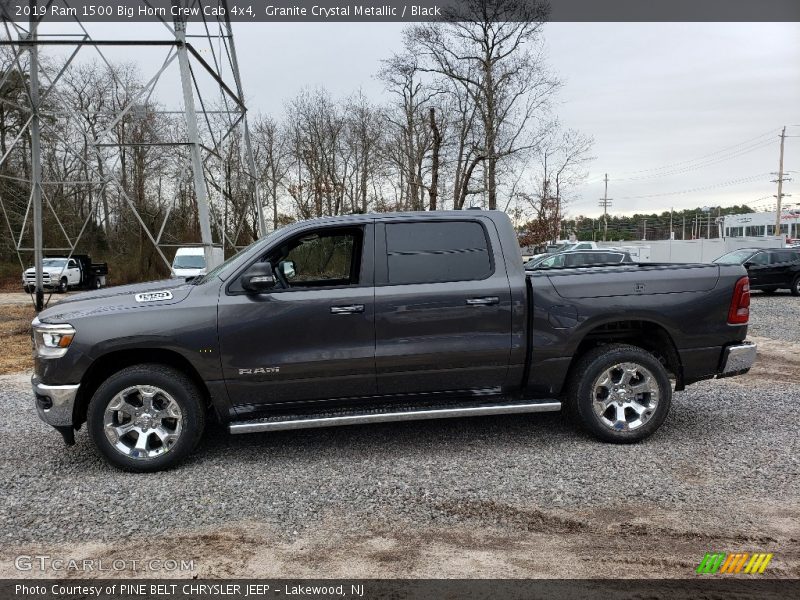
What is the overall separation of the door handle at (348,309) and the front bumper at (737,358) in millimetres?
3094

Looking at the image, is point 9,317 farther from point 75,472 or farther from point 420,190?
point 420,190

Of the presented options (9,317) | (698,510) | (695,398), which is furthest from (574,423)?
(9,317)

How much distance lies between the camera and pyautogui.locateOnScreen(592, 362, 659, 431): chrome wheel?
4.78 metres

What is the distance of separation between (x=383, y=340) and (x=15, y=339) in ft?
36.2

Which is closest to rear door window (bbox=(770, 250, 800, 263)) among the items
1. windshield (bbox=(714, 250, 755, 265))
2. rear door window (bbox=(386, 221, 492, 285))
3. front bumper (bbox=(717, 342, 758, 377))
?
windshield (bbox=(714, 250, 755, 265))

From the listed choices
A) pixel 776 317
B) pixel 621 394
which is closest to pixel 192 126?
pixel 621 394

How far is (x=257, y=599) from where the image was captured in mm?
Result: 2791

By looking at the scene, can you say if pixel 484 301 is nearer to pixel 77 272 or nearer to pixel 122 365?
pixel 122 365

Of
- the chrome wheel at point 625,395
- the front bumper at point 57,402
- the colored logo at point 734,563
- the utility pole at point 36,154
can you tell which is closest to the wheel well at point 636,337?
the chrome wheel at point 625,395

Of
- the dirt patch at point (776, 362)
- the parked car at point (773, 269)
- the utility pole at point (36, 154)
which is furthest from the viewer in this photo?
the parked car at point (773, 269)

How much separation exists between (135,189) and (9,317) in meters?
17.1

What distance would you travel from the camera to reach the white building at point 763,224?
7112 centimetres

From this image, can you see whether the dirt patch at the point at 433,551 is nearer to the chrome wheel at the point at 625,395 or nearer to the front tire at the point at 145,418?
the front tire at the point at 145,418

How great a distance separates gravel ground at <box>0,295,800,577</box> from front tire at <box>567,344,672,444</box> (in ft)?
0.55
